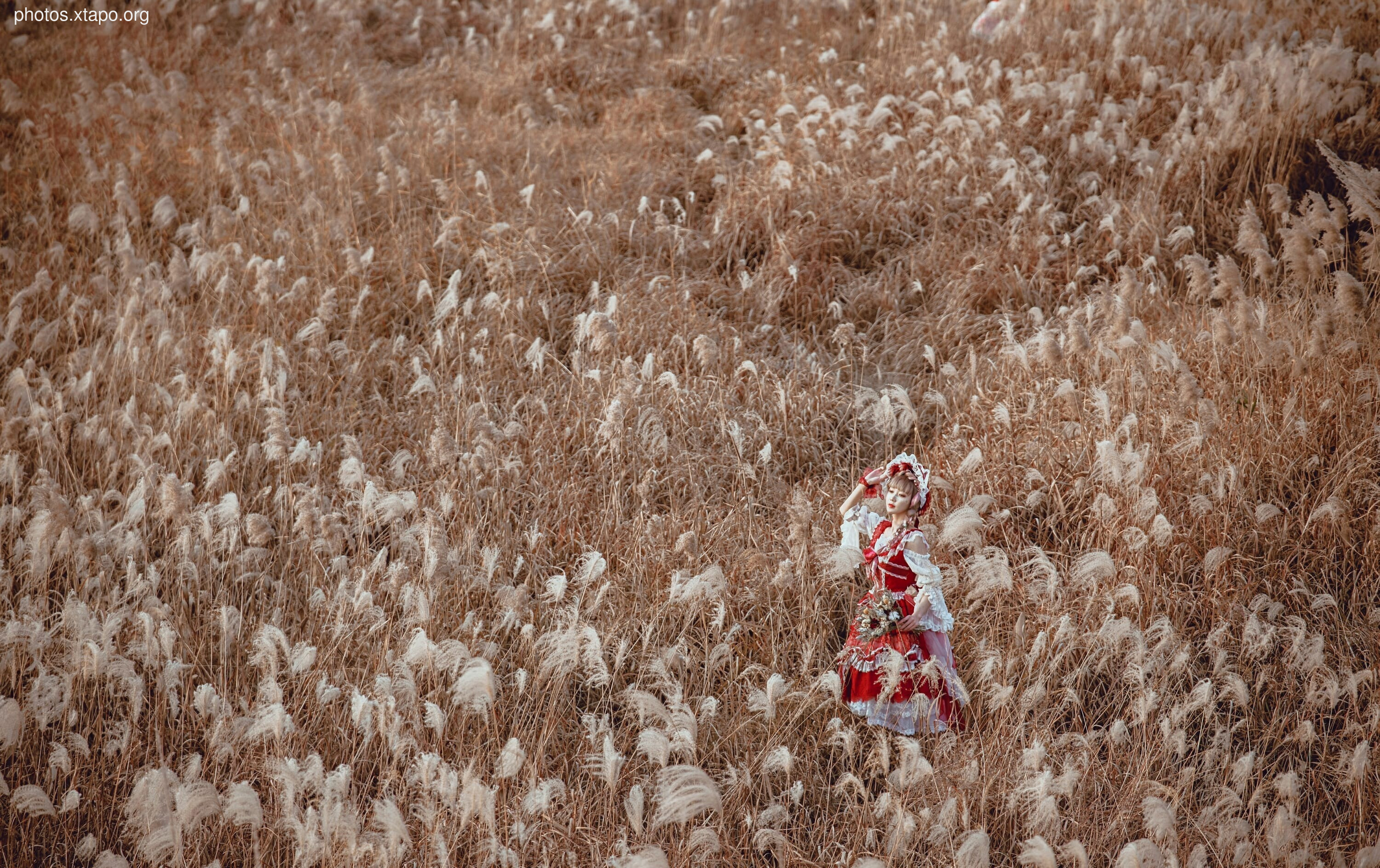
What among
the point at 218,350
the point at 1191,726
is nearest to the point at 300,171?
the point at 218,350

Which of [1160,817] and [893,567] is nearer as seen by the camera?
[1160,817]

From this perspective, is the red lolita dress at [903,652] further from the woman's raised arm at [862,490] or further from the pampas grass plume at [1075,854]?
the pampas grass plume at [1075,854]

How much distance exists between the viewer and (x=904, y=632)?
2781mm

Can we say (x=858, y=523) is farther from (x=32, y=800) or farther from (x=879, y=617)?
(x=32, y=800)

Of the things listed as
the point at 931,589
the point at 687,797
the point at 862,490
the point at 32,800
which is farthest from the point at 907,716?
the point at 32,800

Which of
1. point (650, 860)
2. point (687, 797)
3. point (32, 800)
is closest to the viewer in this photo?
point (650, 860)

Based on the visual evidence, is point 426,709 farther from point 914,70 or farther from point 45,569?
point 914,70

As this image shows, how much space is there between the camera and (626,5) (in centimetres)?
774

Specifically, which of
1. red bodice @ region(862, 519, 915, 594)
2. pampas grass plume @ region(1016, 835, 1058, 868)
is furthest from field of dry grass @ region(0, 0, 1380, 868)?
red bodice @ region(862, 519, 915, 594)

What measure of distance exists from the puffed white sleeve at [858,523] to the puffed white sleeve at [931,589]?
0.19 m

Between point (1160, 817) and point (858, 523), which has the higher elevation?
point (858, 523)

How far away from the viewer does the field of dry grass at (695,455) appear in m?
2.51

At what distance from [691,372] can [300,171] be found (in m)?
2.73

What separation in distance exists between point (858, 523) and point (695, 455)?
87cm
